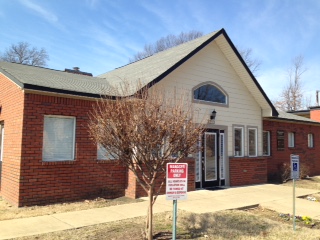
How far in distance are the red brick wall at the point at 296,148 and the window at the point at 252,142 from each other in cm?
144

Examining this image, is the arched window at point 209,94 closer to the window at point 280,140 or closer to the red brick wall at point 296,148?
the red brick wall at point 296,148

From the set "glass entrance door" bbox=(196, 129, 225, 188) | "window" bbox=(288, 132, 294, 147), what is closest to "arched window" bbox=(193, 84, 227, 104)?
"glass entrance door" bbox=(196, 129, 225, 188)

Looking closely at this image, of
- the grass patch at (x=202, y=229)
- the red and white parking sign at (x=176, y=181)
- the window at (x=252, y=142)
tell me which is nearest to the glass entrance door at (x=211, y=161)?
the window at (x=252, y=142)

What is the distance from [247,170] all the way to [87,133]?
7644 millimetres

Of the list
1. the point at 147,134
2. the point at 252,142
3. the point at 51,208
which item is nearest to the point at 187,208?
the point at 51,208

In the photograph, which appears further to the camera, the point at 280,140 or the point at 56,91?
the point at 280,140

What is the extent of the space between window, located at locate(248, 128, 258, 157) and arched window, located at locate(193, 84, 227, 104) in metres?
2.30

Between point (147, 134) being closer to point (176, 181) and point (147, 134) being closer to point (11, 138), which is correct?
point (176, 181)

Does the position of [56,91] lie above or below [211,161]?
above

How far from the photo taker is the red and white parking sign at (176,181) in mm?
4793

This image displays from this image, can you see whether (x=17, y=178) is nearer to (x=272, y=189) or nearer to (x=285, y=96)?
(x=272, y=189)

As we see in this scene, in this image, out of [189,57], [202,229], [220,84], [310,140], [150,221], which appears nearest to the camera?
[150,221]

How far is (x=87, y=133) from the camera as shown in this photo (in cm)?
941

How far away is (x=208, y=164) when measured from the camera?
40.7 ft
